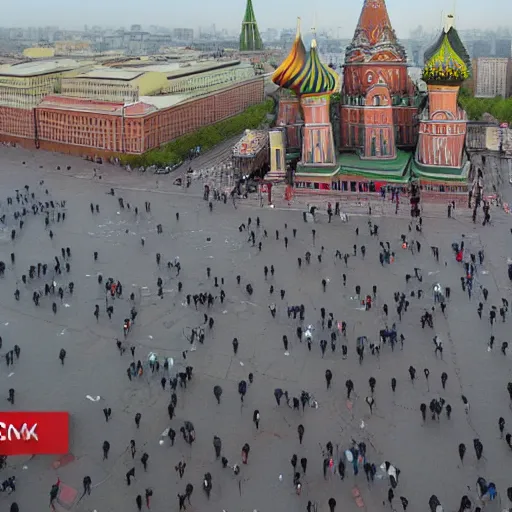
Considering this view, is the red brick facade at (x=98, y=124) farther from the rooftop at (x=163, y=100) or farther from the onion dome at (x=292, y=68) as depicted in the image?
the onion dome at (x=292, y=68)

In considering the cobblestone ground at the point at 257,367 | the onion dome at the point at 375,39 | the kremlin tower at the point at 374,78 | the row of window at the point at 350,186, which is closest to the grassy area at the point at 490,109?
the kremlin tower at the point at 374,78

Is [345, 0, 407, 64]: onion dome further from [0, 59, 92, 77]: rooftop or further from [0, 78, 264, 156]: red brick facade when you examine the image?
[0, 59, 92, 77]: rooftop

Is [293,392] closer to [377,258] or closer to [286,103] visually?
[377,258]

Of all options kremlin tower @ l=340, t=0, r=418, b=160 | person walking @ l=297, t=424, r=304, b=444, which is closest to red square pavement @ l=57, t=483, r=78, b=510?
person walking @ l=297, t=424, r=304, b=444

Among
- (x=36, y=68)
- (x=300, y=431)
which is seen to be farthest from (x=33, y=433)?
(x=36, y=68)

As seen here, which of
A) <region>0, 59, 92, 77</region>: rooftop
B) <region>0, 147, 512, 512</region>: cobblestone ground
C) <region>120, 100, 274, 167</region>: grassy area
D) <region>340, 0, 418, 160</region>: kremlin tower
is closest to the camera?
<region>0, 147, 512, 512</region>: cobblestone ground

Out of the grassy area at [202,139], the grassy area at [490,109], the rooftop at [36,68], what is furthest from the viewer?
the grassy area at [490,109]

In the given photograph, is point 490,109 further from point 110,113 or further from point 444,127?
point 110,113
